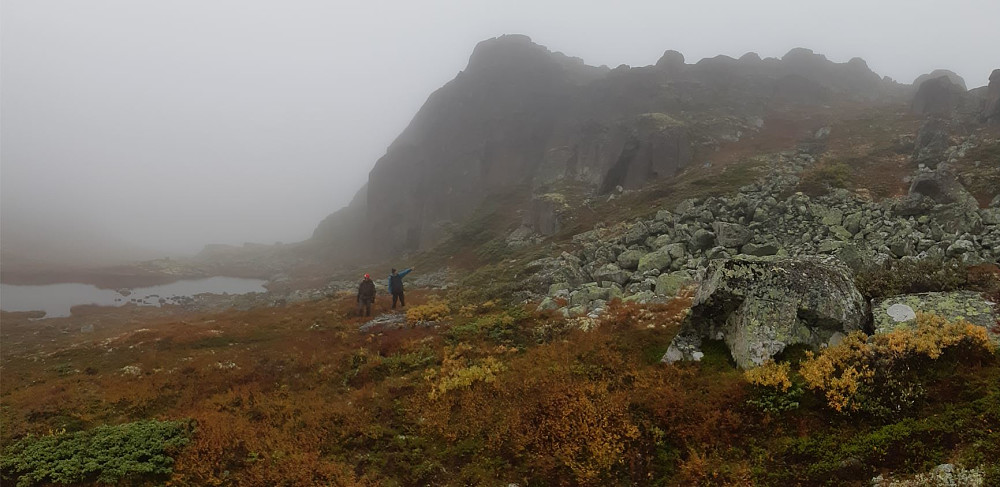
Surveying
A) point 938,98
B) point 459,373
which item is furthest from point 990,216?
point 938,98

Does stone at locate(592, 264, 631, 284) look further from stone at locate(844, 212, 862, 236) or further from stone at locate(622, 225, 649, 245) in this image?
stone at locate(844, 212, 862, 236)

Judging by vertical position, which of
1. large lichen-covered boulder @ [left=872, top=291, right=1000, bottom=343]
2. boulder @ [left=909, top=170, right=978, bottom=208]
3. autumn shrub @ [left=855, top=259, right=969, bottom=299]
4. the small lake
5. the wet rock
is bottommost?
the small lake

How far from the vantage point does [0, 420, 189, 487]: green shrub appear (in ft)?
29.7

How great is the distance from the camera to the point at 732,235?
2433 centimetres

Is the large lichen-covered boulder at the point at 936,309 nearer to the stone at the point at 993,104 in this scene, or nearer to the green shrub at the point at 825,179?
the green shrub at the point at 825,179

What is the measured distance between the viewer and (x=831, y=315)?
11.0 m

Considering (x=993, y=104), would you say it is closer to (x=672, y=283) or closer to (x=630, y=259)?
(x=630, y=259)

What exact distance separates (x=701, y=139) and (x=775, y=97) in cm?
2342

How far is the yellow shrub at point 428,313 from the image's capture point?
23.6 meters

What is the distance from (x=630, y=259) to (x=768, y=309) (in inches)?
566

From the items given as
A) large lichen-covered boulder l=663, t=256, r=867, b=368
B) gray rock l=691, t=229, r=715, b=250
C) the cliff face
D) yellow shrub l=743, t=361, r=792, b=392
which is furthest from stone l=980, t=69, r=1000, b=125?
yellow shrub l=743, t=361, r=792, b=392

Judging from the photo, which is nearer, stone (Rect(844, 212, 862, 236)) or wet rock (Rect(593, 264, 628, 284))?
stone (Rect(844, 212, 862, 236))

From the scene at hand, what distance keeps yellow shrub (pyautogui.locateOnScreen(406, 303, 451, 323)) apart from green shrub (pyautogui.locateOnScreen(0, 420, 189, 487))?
12914 mm

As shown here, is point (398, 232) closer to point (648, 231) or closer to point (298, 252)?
point (298, 252)
